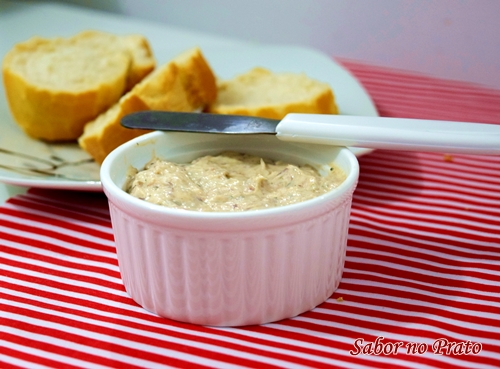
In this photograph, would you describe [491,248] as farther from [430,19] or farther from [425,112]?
[430,19]

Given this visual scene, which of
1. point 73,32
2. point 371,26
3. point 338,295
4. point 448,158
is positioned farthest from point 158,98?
point 371,26

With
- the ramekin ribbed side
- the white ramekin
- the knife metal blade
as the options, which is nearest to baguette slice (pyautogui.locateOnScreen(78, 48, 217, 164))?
the knife metal blade

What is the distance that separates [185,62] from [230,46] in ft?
2.96

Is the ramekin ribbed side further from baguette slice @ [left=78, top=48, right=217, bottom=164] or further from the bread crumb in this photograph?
the bread crumb

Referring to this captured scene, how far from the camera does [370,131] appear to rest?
5.13 feet

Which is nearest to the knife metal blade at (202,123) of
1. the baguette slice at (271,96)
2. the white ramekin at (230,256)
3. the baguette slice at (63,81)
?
the white ramekin at (230,256)

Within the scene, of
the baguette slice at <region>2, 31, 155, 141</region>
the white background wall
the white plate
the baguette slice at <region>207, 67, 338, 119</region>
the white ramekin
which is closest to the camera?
the white ramekin

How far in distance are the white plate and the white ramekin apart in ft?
1.64

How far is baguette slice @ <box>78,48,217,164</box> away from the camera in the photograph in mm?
2127

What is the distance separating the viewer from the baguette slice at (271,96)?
2.19 m

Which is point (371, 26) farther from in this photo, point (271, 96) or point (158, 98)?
point (158, 98)

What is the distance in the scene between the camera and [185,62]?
7.51 feet

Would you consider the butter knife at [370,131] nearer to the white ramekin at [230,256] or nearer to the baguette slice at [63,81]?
the white ramekin at [230,256]

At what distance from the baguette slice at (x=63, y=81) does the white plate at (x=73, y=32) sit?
9 centimetres
